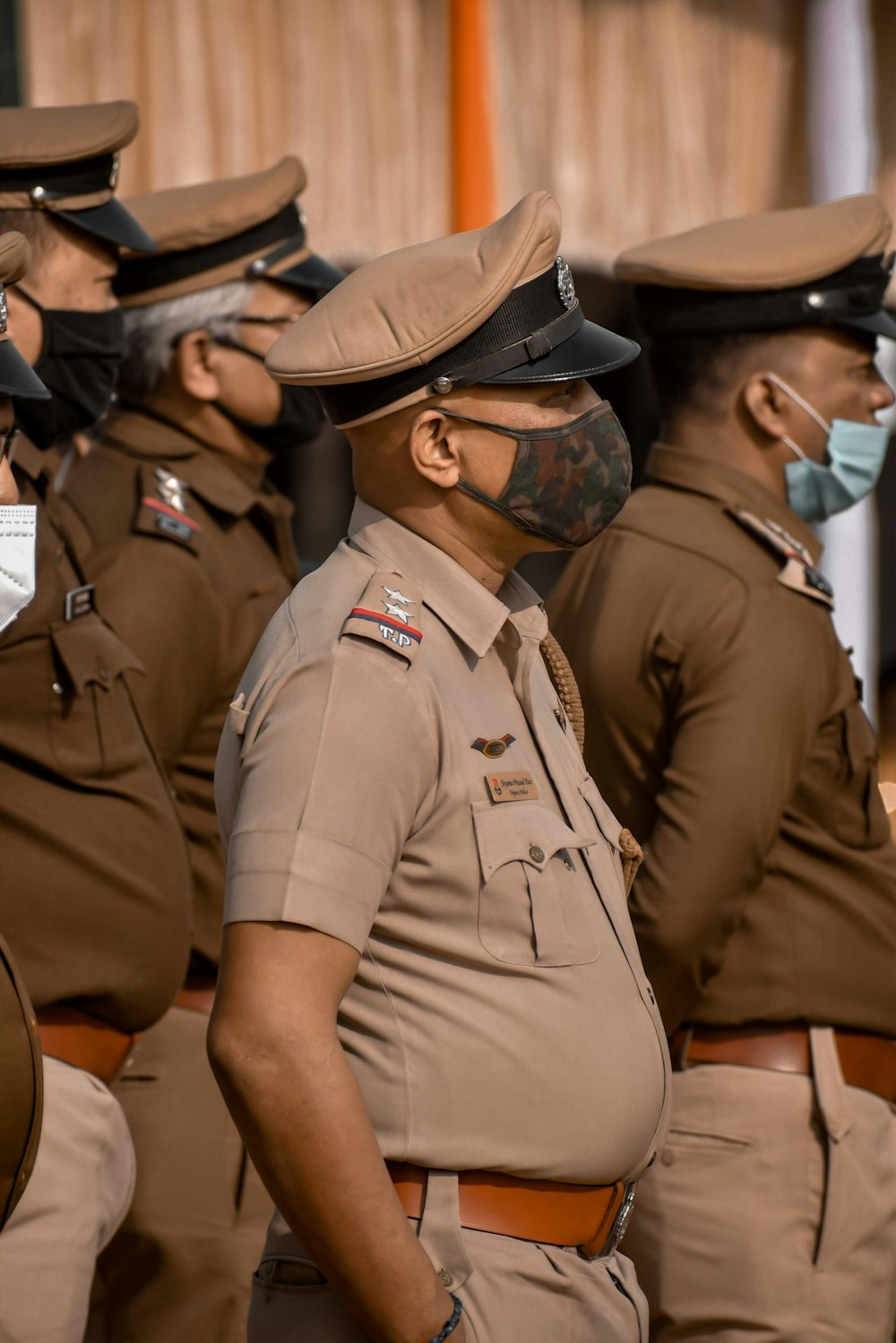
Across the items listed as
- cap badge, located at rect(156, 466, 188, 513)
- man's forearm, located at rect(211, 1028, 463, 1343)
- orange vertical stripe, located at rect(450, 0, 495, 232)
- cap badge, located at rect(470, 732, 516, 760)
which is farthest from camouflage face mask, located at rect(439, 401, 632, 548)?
orange vertical stripe, located at rect(450, 0, 495, 232)

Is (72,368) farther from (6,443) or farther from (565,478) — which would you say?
(565,478)

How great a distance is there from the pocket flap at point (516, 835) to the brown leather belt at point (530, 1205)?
1.13ft

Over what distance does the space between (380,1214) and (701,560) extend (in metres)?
1.47

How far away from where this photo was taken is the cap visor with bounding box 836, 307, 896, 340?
10.6 ft

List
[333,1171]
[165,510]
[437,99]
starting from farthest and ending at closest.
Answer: [437,99] < [165,510] < [333,1171]

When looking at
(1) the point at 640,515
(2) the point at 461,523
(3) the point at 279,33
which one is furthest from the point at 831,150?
(2) the point at 461,523

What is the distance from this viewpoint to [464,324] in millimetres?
1988

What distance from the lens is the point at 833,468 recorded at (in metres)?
3.25

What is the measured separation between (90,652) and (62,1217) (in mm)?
863

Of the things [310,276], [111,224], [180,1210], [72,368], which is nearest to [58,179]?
[111,224]

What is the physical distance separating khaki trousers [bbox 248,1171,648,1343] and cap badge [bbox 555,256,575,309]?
1051mm

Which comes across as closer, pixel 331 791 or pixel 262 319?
pixel 331 791

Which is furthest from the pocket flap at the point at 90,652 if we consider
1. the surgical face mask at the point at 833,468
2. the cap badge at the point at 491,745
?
the surgical face mask at the point at 833,468

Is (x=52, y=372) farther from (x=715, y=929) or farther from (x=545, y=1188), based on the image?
(x=545, y=1188)
